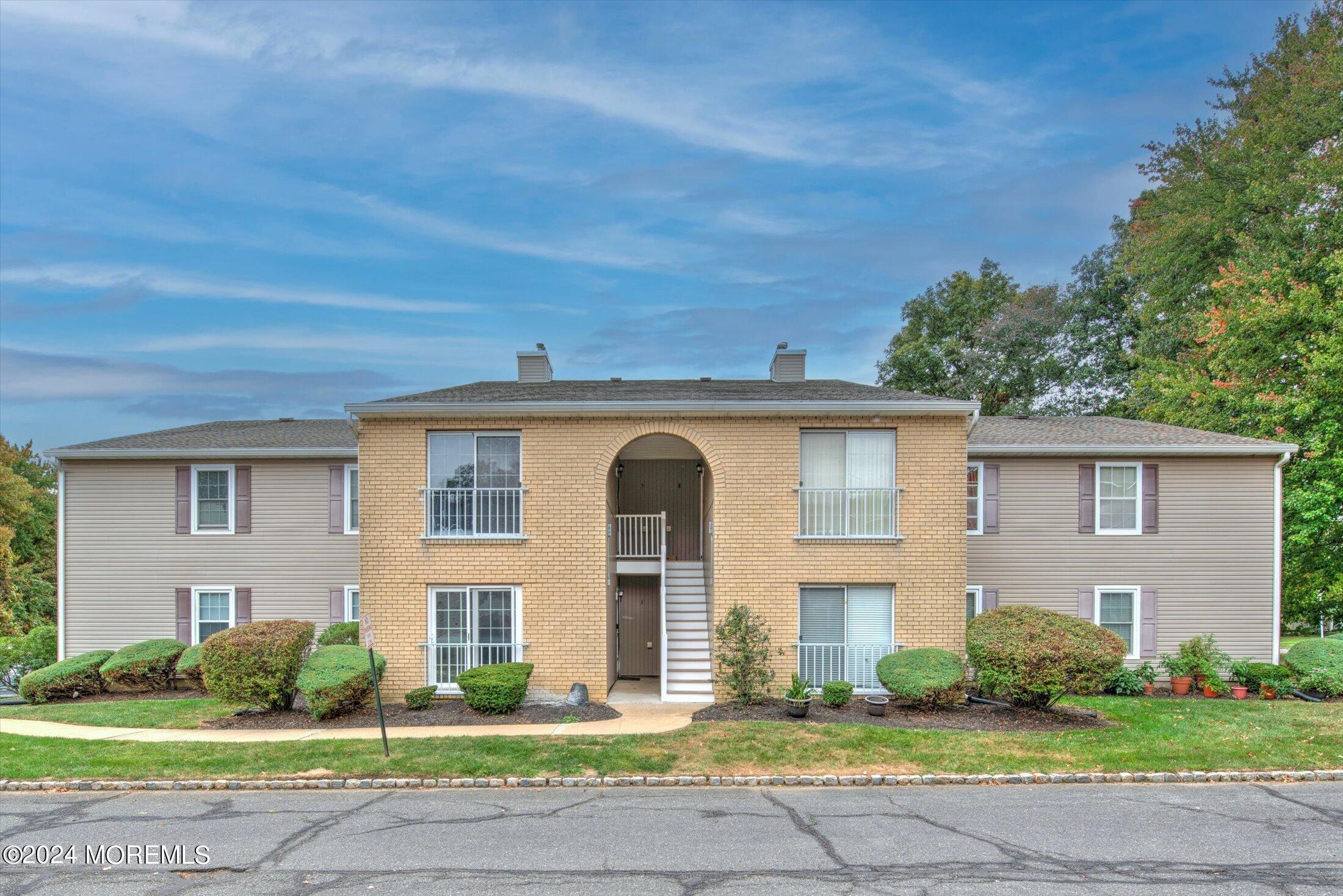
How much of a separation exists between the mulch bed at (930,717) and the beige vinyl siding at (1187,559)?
442cm

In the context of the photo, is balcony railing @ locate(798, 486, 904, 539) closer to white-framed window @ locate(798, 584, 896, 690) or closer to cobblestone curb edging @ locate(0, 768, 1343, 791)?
white-framed window @ locate(798, 584, 896, 690)

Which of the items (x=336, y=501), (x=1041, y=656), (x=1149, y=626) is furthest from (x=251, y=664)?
(x=1149, y=626)

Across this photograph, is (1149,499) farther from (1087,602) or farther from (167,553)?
(167,553)

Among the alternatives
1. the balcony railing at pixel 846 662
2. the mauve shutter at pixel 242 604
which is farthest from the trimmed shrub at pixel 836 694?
the mauve shutter at pixel 242 604

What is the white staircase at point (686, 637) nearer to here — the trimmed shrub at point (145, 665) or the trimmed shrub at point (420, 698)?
the trimmed shrub at point (420, 698)

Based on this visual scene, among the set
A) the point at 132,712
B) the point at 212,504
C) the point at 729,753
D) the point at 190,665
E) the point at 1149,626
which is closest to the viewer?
the point at 729,753

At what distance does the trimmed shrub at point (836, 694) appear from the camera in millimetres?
12266

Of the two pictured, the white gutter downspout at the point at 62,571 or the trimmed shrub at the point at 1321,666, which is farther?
the white gutter downspout at the point at 62,571

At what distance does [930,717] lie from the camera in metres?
12.0

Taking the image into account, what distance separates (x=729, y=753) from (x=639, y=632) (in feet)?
21.9

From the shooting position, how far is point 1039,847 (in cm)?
704

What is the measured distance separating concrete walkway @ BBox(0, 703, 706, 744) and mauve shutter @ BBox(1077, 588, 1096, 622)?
977cm

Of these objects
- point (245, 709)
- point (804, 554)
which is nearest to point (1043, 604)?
point (804, 554)

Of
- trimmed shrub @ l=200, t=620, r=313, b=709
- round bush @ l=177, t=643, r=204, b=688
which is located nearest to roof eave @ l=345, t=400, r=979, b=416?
trimmed shrub @ l=200, t=620, r=313, b=709
